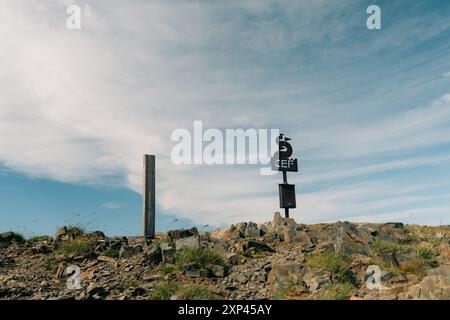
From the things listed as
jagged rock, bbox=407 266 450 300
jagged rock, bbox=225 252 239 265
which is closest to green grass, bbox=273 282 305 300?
jagged rock, bbox=407 266 450 300

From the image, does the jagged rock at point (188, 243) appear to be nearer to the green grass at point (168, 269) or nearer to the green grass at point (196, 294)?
the green grass at point (168, 269)

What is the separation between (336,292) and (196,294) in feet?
11.4

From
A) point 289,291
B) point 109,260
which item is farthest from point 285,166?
point 289,291

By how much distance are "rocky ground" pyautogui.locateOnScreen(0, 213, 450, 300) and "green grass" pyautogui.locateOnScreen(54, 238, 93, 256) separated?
36mm

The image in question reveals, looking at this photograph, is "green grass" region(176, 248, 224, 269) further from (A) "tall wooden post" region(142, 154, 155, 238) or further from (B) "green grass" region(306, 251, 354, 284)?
(A) "tall wooden post" region(142, 154, 155, 238)

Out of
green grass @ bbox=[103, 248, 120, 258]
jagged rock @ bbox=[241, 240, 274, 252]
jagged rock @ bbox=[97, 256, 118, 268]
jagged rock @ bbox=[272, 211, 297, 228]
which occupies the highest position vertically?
jagged rock @ bbox=[272, 211, 297, 228]

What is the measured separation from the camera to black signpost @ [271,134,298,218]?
24.6m

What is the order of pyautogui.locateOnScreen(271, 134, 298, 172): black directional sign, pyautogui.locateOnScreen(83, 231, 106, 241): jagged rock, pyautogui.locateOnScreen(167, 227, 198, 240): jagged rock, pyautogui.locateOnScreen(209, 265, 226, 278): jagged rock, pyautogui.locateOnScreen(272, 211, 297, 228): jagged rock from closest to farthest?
1. pyautogui.locateOnScreen(209, 265, 226, 278): jagged rock
2. pyautogui.locateOnScreen(167, 227, 198, 240): jagged rock
3. pyautogui.locateOnScreen(83, 231, 106, 241): jagged rock
4. pyautogui.locateOnScreen(272, 211, 297, 228): jagged rock
5. pyautogui.locateOnScreen(271, 134, 298, 172): black directional sign

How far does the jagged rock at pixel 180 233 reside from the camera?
646 inches

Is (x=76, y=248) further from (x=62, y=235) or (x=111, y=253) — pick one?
(x=62, y=235)

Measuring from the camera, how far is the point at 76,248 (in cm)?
1555

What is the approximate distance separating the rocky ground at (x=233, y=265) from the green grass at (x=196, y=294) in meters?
0.03
